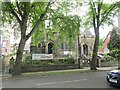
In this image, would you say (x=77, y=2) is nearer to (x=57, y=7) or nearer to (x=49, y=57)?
(x=57, y=7)

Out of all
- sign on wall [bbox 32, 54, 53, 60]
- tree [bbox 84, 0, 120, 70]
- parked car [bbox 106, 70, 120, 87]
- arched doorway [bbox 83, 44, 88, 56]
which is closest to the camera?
parked car [bbox 106, 70, 120, 87]

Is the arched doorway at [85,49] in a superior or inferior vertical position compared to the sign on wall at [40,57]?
superior

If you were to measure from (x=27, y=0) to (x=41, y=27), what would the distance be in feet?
18.0

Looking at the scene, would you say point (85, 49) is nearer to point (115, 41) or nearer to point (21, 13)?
point (115, 41)

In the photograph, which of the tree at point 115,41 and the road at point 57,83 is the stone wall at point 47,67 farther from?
the tree at point 115,41

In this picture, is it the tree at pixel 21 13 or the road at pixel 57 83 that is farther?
the tree at pixel 21 13

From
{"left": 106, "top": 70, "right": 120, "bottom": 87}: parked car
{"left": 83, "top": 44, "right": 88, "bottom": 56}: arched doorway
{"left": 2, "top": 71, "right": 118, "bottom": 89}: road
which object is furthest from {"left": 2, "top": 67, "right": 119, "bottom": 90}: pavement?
{"left": 83, "top": 44, "right": 88, "bottom": 56}: arched doorway

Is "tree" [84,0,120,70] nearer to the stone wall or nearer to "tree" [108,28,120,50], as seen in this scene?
the stone wall

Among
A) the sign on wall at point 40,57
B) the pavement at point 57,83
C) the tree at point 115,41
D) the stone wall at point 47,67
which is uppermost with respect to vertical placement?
the tree at point 115,41

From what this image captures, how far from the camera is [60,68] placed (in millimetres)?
28250

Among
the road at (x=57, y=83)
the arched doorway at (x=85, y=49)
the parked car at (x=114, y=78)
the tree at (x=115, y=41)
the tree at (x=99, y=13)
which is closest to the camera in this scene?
the parked car at (x=114, y=78)

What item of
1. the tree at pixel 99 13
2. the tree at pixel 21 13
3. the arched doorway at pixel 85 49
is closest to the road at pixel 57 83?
the tree at pixel 21 13

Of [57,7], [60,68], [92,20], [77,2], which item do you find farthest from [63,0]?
[60,68]

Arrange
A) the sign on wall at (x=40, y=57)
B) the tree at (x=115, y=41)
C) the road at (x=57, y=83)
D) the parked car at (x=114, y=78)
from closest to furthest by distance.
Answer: the parked car at (x=114, y=78) < the road at (x=57, y=83) < the sign on wall at (x=40, y=57) < the tree at (x=115, y=41)
